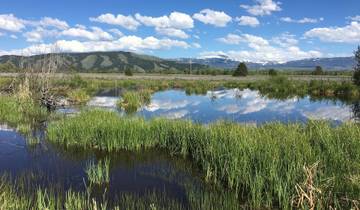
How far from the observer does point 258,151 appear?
9188 millimetres

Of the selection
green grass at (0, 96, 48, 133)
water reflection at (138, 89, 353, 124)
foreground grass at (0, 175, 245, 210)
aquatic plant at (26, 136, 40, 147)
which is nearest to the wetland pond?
foreground grass at (0, 175, 245, 210)

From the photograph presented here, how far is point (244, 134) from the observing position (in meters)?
10.7

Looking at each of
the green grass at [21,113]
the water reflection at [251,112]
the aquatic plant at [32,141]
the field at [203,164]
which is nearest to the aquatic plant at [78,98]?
the water reflection at [251,112]

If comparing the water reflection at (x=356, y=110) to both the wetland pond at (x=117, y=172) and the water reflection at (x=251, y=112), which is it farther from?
the wetland pond at (x=117, y=172)

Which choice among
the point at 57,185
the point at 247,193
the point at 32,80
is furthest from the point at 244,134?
the point at 32,80

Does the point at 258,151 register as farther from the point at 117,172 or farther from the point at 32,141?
the point at 32,141

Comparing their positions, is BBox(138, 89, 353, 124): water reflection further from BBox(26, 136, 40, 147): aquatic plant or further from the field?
BBox(26, 136, 40, 147): aquatic plant

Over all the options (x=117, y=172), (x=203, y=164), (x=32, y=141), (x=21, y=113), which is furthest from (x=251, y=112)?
(x=117, y=172)

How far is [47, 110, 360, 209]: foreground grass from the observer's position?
7.30m

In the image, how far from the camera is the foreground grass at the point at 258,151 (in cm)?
730

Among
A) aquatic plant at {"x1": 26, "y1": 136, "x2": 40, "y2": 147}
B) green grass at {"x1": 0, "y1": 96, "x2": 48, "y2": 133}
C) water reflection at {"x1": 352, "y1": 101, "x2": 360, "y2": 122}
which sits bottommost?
water reflection at {"x1": 352, "y1": 101, "x2": 360, "y2": 122}

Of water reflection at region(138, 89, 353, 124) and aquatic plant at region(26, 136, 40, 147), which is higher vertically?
aquatic plant at region(26, 136, 40, 147)

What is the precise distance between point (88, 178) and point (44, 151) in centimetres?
401

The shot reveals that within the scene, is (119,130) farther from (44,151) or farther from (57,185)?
(57,185)
